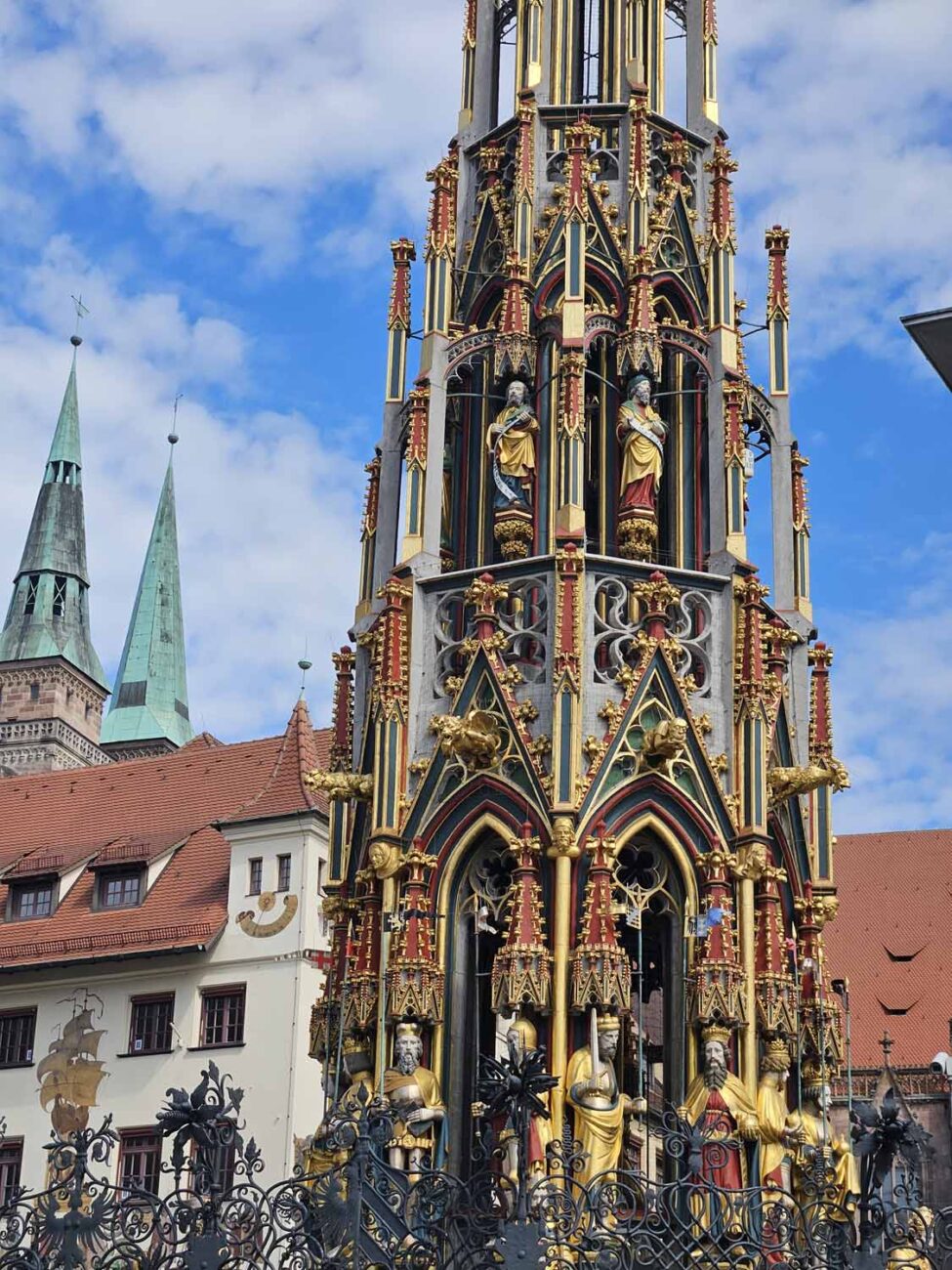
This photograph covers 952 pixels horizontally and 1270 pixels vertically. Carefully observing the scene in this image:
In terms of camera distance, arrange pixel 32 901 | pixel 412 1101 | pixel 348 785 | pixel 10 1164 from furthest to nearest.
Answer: pixel 32 901
pixel 10 1164
pixel 348 785
pixel 412 1101

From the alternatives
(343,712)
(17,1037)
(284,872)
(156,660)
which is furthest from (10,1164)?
(156,660)

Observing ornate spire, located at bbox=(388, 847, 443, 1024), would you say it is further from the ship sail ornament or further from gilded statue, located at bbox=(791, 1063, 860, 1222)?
the ship sail ornament

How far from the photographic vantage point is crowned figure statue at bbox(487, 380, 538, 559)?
23641mm

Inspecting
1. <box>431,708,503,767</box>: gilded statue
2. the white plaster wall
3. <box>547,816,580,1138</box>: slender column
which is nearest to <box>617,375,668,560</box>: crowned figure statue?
<box>431,708,503,767</box>: gilded statue

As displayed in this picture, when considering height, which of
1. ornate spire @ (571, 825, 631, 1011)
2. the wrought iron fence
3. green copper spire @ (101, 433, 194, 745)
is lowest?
the wrought iron fence

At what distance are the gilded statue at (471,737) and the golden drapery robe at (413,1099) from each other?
2.84 m

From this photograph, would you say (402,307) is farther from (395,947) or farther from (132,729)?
(132,729)

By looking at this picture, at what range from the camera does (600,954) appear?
20875 millimetres

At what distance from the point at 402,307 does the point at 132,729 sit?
4473 centimetres

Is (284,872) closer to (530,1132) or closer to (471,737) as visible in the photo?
(471,737)

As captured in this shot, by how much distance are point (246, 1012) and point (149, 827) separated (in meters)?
5.90

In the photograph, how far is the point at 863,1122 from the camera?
17906 millimetres

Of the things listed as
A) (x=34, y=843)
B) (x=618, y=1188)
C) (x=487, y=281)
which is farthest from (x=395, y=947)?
(x=34, y=843)

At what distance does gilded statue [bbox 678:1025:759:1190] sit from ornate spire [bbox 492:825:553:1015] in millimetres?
1445
